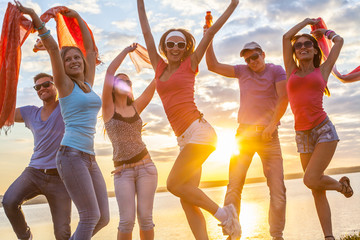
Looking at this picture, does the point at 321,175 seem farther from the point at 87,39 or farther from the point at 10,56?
the point at 10,56

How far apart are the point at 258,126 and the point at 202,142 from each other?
5.19ft

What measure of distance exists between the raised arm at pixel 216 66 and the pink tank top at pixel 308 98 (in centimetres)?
100

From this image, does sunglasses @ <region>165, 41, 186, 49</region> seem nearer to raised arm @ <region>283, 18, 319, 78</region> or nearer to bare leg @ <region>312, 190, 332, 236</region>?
raised arm @ <region>283, 18, 319, 78</region>

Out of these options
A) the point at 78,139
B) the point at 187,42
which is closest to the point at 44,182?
the point at 78,139

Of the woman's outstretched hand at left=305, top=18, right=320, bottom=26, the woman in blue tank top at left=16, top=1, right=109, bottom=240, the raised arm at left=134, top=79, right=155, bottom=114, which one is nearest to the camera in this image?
the woman in blue tank top at left=16, top=1, right=109, bottom=240

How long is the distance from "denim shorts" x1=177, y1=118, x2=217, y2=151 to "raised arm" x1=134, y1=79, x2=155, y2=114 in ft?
4.84

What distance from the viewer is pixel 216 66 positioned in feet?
20.6

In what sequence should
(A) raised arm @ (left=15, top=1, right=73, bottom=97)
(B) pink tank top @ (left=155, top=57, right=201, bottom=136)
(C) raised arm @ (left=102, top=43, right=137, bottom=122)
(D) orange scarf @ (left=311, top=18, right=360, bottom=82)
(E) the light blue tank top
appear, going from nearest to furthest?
(A) raised arm @ (left=15, top=1, right=73, bottom=97) < (E) the light blue tank top < (B) pink tank top @ (left=155, top=57, right=201, bottom=136) < (C) raised arm @ (left=102, top=43, right=137, bottom=122) < (D) orange scarf @ (left=311, top=18, right=360, bottom=82)

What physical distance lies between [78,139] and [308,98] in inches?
138

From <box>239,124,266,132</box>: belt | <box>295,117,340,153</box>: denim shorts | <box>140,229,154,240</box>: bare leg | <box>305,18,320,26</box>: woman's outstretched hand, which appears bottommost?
<box>140,229,154,240</box>: bare leg

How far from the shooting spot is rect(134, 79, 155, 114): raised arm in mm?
6173

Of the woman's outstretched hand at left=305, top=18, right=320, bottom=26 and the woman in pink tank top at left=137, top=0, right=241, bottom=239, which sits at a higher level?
the woman's outstretched hand at left=305, top=18, right=320, bottom=26

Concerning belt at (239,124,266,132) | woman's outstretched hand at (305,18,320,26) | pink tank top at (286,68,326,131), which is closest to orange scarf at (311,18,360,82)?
woman's outstretched hand at (305,18,320,26)

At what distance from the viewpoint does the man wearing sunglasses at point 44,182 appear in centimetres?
564
